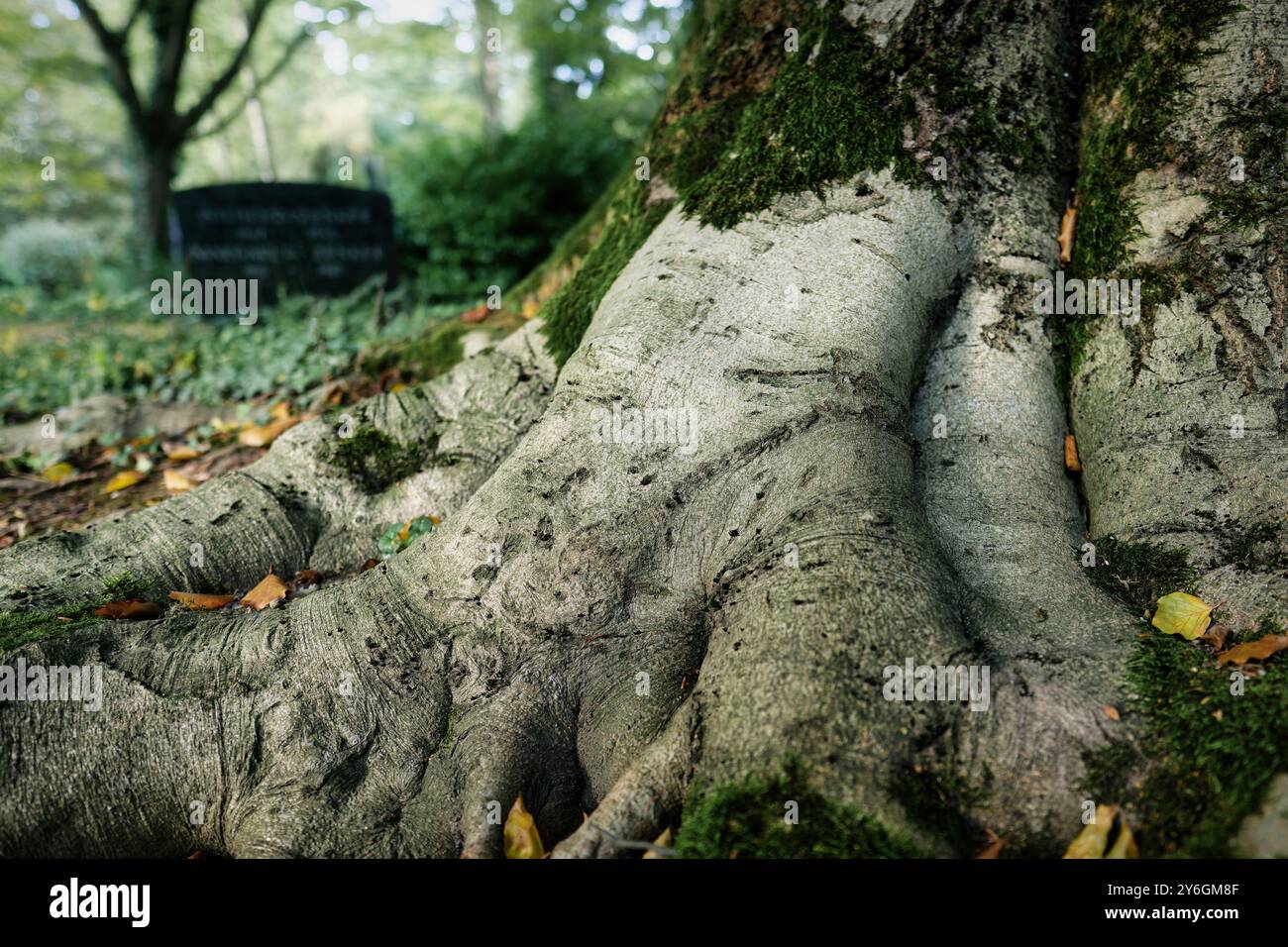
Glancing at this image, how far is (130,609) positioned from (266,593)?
0.40 m

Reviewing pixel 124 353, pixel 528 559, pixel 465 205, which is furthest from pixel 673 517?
pixel 465 205

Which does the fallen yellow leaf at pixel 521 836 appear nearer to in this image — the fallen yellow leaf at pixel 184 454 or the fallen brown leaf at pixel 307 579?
the fallen brown leaf at pixel 307 579

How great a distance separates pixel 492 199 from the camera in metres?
10.0

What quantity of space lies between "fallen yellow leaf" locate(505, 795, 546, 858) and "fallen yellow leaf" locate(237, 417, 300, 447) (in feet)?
10.6

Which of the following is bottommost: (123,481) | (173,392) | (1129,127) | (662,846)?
(662,846)

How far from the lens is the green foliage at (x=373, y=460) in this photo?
3268mm

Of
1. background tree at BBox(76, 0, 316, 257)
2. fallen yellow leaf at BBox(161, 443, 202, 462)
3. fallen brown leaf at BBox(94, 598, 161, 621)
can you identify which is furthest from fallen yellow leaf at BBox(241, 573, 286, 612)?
background tree at BBox(76, 0, 316, 257)

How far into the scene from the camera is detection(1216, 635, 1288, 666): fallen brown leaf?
2.03 m

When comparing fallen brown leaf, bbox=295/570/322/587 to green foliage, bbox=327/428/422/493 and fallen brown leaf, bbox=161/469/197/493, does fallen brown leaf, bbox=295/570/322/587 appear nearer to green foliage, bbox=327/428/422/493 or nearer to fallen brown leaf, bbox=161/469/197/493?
green foliage, bbox=327/428/422/493

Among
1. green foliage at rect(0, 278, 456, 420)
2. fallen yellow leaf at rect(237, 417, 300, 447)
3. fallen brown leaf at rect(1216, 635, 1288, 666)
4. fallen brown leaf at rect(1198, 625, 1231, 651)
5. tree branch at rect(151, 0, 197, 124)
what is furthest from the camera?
tree branch at rect(151, 0, 197, 124)

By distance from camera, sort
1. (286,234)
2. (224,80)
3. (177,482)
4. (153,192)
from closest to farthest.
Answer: (177,482) < (286,234) < (153,192) < (224,80)

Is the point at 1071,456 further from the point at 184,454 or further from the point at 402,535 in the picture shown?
the point at 184,454

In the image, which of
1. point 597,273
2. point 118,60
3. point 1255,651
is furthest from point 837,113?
point 118,60

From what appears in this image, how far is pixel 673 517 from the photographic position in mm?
2471
